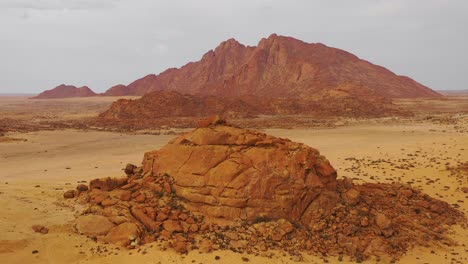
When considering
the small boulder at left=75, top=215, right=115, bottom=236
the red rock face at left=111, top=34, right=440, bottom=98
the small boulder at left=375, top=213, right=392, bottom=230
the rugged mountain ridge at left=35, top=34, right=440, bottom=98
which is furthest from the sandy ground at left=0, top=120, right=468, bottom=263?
the red rock face at left=111, top=34, right=440, bottom=98

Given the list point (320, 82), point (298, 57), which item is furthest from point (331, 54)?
point (320, 82)

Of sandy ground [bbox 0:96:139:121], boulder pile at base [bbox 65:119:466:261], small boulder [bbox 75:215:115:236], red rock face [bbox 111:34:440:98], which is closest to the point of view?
boulder pile at base [bbox 65:119:466:261]

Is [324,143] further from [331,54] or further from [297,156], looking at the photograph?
[331,54]

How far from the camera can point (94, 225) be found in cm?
960

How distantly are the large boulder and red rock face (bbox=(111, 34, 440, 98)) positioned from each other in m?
72.0

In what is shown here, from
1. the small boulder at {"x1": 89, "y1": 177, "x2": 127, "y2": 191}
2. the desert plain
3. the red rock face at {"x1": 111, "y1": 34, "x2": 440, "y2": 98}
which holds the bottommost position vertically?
the desert plain

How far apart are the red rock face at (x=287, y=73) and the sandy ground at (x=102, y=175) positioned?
2237 inches

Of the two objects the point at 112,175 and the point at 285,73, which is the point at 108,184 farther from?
the point at 285,73

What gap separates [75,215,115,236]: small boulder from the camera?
946 centimetres

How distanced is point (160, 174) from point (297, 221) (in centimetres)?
403

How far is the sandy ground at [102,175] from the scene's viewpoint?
8.77m

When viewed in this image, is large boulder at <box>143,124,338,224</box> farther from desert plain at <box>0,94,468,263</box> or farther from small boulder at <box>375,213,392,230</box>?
desert plain at <box>0,94,468,263</box>

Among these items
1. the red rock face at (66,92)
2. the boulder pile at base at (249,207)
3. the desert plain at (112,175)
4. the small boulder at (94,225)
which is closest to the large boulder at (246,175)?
the boulder pile at base at (249,207)

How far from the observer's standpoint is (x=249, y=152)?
10750 mm
